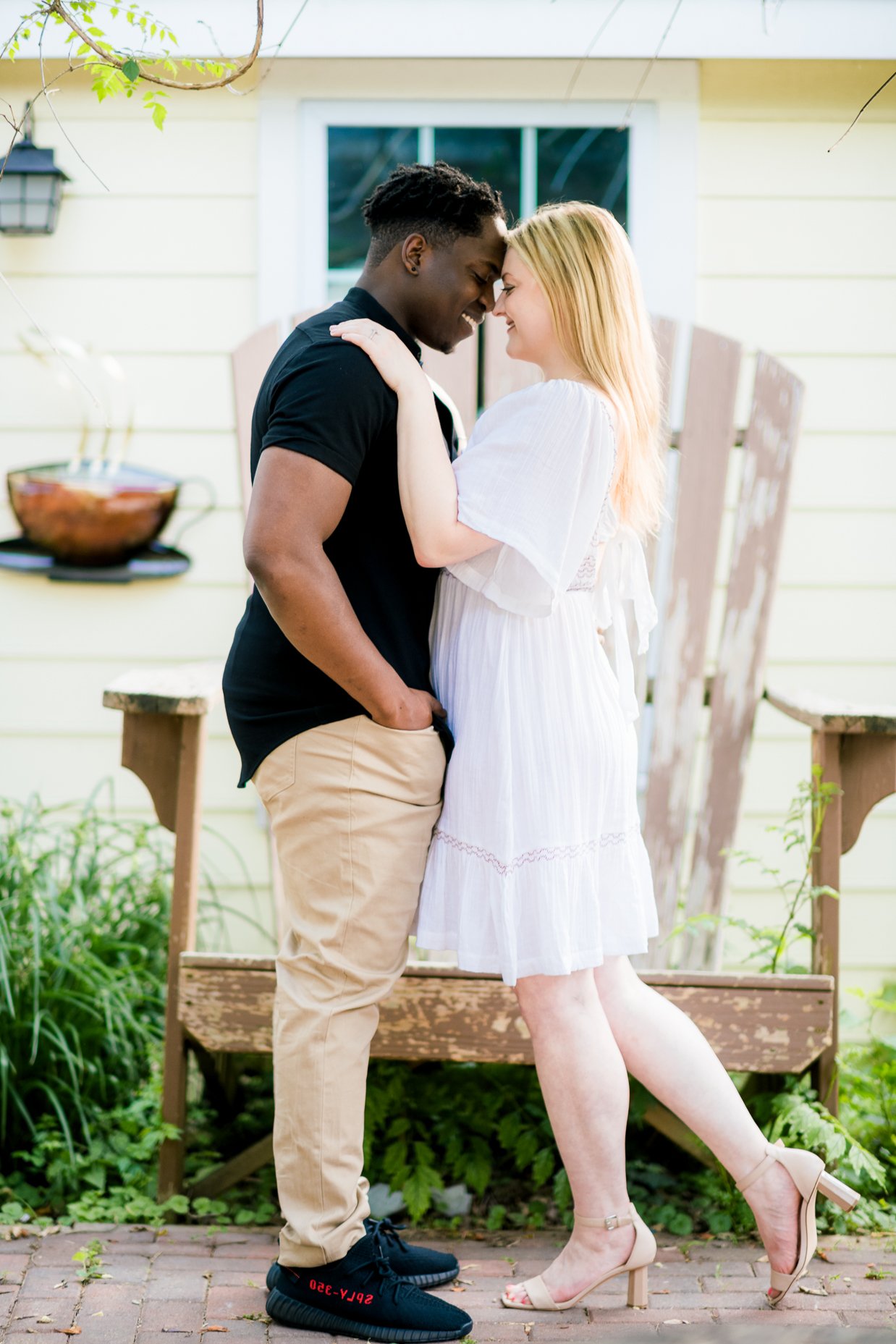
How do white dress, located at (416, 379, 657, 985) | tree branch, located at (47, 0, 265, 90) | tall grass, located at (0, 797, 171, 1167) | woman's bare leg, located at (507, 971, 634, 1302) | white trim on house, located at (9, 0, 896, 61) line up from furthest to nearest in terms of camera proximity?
white trim on house, located at (9, 0, 896, 61) < tall grass, located at (0, 797, 171, 1167) < woman's bare leg, located at (507, 971, 634, 1302) < white dress, located at (416, 379, 657, 985) < tree branch, located at (47, 0, 265, 90)

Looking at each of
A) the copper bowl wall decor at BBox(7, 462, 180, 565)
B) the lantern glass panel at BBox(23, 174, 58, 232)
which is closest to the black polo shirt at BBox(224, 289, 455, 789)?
the copper bowl wall decor at BBox(7, 462, 180, 565)

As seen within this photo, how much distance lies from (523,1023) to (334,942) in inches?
21.4

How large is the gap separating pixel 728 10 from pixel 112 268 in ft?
5.56

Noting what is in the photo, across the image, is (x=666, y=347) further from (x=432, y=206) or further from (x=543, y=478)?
(x=543, y=478)

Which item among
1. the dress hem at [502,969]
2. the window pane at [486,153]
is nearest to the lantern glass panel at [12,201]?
the window pane at [486,153]

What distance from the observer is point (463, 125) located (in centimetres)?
317

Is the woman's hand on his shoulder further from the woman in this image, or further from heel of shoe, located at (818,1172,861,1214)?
heel of shoe, located at (818,1172,861,1214)

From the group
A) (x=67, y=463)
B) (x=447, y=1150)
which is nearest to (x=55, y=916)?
(x=447, y=1150)

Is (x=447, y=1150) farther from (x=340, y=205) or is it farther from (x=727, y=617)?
(x=340, y=205)

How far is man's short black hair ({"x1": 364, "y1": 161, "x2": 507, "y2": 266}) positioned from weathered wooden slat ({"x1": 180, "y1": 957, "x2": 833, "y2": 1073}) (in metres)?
1.24

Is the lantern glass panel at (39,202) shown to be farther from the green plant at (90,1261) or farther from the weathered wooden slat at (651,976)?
the green plant at (90,1261)

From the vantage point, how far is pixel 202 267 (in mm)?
3215

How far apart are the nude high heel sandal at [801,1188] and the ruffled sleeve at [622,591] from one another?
2.37ft

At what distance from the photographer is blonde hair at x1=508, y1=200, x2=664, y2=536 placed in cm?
182
